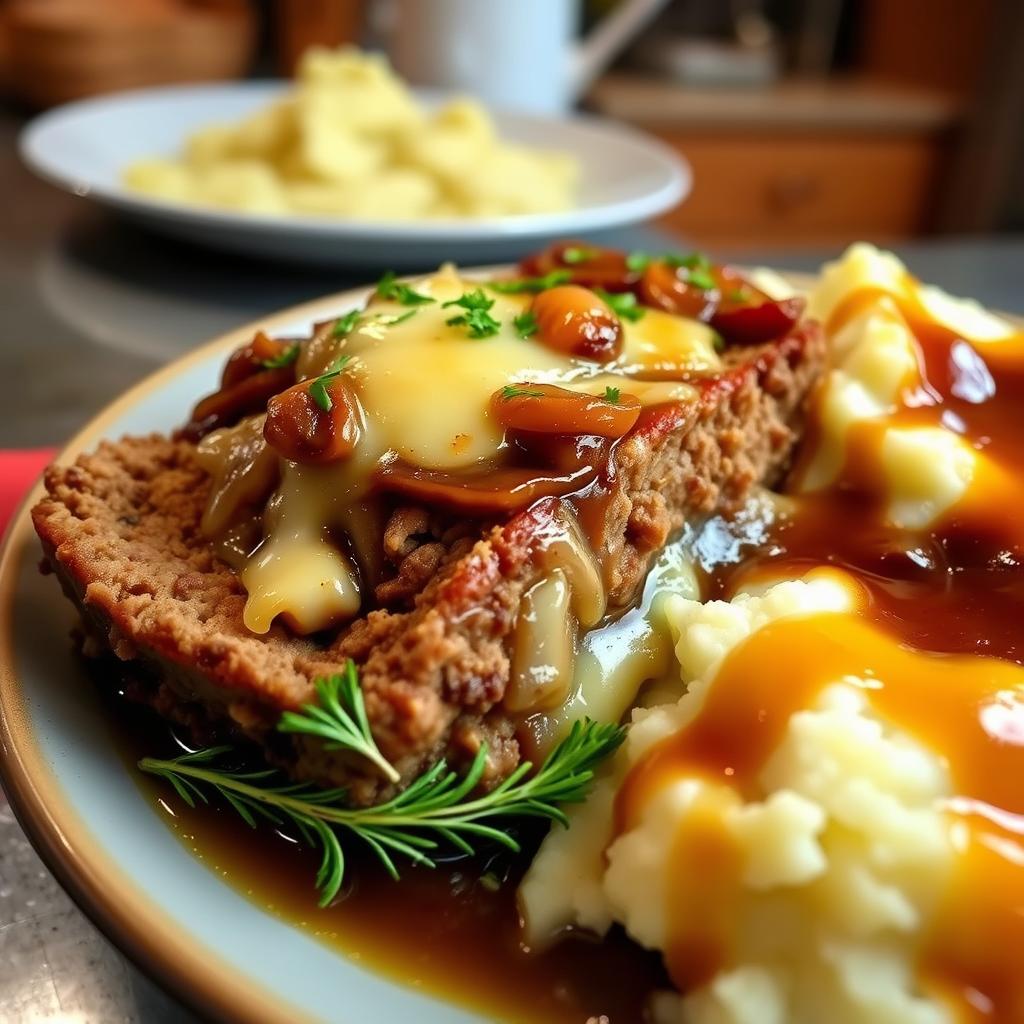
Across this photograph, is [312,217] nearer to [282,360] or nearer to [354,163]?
[354,163]

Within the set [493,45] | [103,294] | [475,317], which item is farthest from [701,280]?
[493,45]

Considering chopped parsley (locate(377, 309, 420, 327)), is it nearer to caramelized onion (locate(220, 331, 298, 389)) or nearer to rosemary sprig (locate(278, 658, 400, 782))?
caramelized onion (locate(220, 331, 298, 389))

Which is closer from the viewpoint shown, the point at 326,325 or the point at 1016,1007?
the point at 1016,1007

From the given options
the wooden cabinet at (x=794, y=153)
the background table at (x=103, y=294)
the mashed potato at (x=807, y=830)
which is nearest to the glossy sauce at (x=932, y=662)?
the mashed potato at (x=807, y=830)

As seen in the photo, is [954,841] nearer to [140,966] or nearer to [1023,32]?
[140,966]

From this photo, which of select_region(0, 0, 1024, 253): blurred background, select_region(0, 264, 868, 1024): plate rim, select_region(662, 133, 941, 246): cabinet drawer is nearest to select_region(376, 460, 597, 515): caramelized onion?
select_region(0, 264, 868, 1024): plate rim

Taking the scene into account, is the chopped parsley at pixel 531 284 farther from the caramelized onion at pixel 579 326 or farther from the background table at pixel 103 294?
the background table at pixel 103 294

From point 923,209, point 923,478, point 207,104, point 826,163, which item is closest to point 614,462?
Answer: point 923,478
